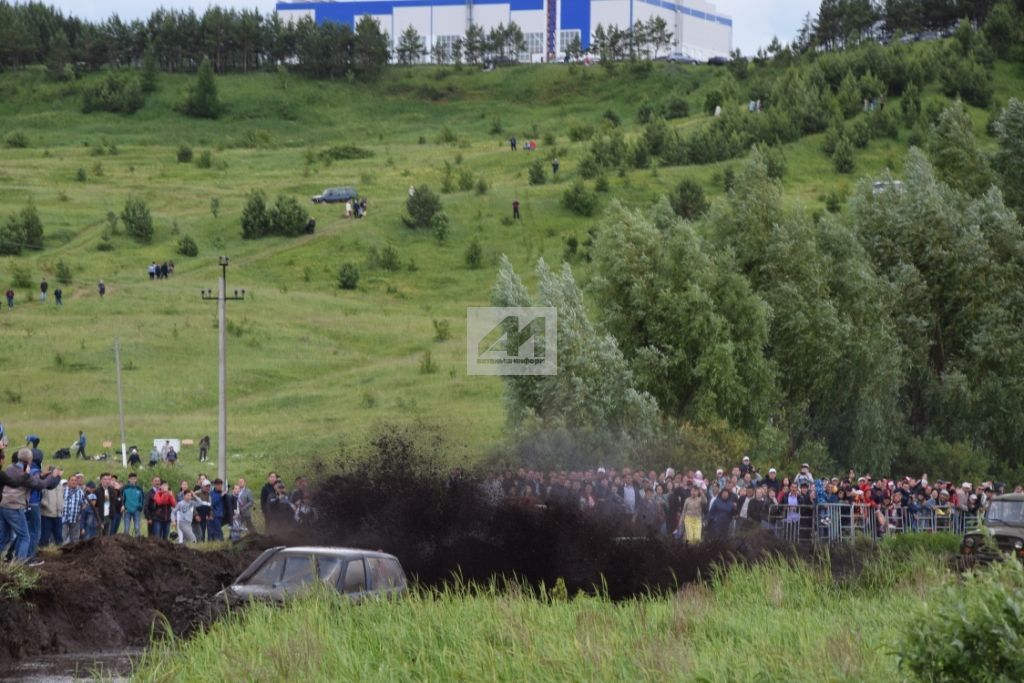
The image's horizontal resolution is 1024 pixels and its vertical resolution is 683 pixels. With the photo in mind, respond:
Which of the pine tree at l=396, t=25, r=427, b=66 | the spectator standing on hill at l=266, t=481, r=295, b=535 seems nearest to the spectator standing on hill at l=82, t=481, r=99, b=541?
the spectator standing on hill at l=266, t=481, r=295, b=535

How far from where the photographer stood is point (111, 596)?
63.6 feet

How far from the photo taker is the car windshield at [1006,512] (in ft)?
81.4

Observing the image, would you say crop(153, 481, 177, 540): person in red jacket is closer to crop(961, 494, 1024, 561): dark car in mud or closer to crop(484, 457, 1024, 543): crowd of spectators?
crop(484, 457, 1024, 543): crowd of spectators

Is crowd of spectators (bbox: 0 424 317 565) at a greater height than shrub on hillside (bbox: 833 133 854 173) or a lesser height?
lesser

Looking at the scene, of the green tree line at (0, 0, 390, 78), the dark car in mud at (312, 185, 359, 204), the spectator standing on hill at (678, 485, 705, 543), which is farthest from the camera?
the green tree line at (0, 0, 390, 78)

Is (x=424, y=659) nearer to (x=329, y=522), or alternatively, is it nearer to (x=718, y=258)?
(x=329, y=522)

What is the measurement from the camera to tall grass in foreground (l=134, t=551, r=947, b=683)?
1245 centimetres

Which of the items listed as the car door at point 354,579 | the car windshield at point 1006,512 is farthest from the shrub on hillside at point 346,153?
the car door at point 354,579

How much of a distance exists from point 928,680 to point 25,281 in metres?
74.4

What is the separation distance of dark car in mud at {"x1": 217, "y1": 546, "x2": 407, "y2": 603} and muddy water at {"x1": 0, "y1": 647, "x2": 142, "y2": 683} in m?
1.47

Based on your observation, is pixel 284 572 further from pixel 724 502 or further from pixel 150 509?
pixel 724 502

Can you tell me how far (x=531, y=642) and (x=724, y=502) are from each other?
42.7ft

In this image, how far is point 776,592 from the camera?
1881cm

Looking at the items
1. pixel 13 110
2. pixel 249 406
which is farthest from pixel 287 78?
pixel 249 406
